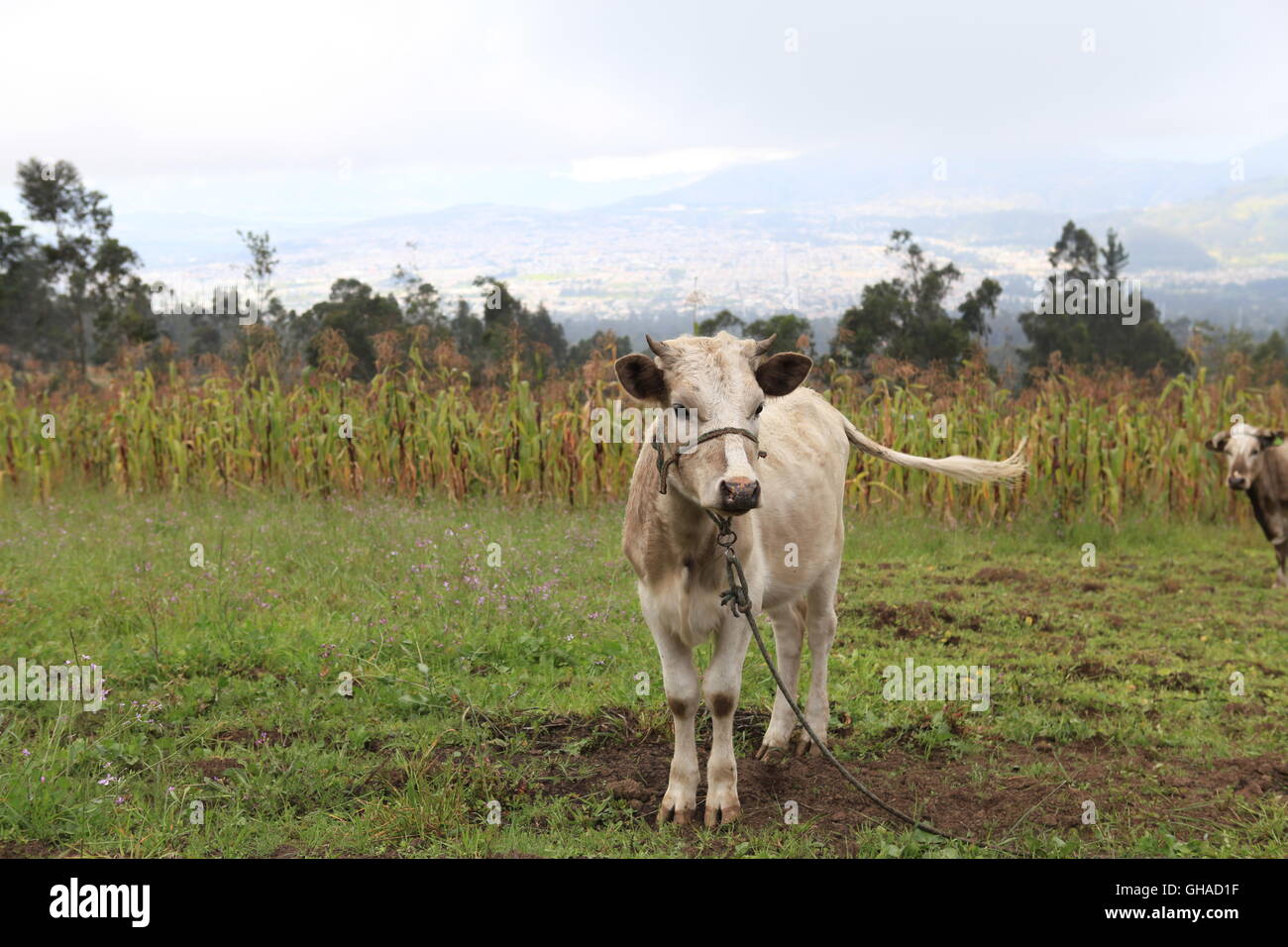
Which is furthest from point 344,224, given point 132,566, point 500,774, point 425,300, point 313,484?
point 500,774

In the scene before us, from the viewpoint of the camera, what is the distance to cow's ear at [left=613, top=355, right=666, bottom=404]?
159 inches

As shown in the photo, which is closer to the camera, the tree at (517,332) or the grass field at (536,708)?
the grass field at (536,708)

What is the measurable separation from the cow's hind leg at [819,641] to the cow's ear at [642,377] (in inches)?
79.0

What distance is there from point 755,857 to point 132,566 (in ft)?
21.7

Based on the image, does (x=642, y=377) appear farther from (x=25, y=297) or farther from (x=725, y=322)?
(x=25, y=297)

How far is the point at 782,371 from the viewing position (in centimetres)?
430

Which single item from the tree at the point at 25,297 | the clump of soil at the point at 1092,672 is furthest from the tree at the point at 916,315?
the tree at the point at 25,297

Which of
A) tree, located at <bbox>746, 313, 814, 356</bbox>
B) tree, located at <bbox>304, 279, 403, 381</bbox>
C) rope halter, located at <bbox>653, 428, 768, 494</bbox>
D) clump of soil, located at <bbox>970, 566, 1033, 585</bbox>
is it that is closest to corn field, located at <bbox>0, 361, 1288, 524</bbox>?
tree, located at <bbox>746, 313, 814, 356</bbox>

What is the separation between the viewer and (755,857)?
411cm

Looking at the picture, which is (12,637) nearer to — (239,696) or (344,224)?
(239,696)

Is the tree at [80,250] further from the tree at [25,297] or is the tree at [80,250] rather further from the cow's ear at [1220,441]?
the cow's ear at [1220,441]

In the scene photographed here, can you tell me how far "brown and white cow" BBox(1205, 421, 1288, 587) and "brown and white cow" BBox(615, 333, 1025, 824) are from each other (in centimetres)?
688

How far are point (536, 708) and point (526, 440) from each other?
21.7ft

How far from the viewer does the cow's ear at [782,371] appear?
4242 mm
